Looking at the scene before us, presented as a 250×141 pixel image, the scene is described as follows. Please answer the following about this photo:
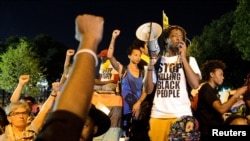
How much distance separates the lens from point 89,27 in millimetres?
1717

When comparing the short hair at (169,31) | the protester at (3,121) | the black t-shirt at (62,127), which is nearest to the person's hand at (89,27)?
the black t-shirt at (62,127)

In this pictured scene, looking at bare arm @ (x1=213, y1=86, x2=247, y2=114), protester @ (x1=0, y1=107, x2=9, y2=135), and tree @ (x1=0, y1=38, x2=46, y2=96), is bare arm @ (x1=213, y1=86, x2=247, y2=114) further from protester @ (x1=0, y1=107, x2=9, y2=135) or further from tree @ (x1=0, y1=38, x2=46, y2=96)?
tree @ (x1=0, y1=38, x2=46, y2=96)

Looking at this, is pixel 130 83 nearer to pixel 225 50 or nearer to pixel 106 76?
pixel 106 76

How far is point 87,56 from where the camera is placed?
164cm

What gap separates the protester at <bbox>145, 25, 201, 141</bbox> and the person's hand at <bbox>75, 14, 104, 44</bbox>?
383 cm

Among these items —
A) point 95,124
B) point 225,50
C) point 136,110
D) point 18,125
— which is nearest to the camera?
point 95,124

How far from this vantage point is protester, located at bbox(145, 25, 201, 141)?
5.58 meters

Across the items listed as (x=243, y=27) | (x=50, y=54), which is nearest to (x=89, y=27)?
(x=243, y=27)

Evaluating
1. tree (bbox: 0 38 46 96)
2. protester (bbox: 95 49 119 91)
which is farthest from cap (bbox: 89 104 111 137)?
tree (bbox: 0 38 46 96)

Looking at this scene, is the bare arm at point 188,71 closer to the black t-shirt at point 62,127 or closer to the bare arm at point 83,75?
the bare arm at point 83,75

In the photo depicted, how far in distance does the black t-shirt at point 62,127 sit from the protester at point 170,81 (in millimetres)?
4010

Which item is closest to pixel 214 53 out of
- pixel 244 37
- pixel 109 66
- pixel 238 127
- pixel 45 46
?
pixel 244 37

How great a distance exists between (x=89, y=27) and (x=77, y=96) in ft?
0.99

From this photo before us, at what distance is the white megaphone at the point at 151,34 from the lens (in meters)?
5.79
